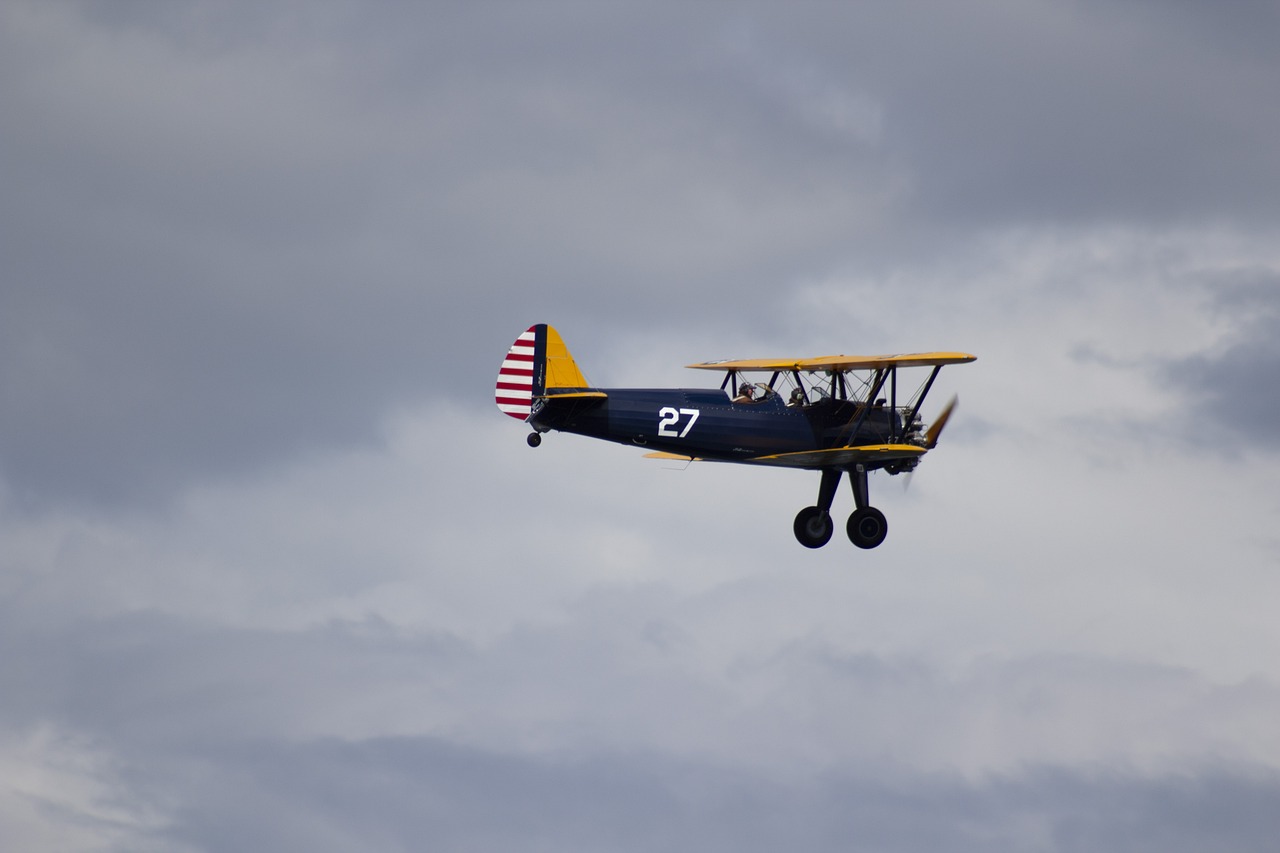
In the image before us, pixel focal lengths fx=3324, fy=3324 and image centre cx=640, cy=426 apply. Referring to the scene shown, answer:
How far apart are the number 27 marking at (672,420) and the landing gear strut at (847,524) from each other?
157 inches

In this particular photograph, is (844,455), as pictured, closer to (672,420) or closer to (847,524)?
(847,524)

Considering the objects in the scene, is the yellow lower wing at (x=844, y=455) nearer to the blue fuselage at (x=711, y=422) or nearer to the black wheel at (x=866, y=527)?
the blue fuselage at (x=711, y=422)

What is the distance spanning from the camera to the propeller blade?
7488 centimetres

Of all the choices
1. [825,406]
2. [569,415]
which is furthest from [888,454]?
[569,415]

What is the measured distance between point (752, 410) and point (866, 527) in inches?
163

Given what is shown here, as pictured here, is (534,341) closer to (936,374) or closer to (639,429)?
(639,429)

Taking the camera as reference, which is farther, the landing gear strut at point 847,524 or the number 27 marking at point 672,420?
the landing gear strut at point 847,524

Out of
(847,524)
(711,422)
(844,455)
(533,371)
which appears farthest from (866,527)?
(533,371)

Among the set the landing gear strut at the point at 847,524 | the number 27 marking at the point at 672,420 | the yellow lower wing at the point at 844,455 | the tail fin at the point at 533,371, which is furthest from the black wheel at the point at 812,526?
the tail fin at the point at 533,371

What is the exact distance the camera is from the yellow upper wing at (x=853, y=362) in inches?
2913

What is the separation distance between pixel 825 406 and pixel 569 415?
5841 millimetres

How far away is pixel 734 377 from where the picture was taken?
74.4 meters

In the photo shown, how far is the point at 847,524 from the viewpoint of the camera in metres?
75.9

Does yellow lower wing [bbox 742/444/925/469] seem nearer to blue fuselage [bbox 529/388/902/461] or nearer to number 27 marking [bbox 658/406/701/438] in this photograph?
blue fuselage [bbox 529/388/902/461]
